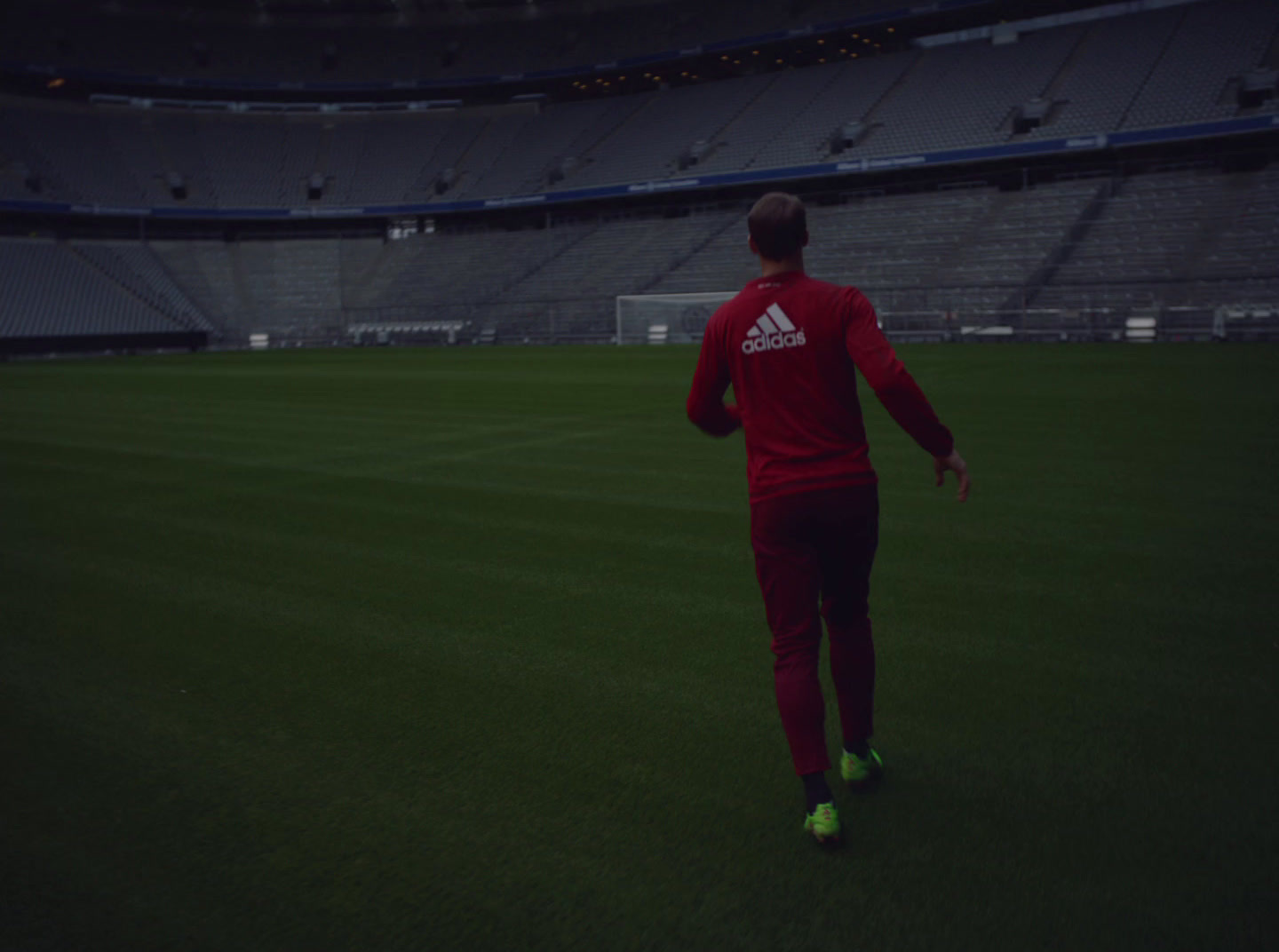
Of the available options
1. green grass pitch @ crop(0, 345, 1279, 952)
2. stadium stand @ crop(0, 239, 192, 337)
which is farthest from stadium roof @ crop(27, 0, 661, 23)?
green grass pitch @ crop(0, 345, 1279, 952)

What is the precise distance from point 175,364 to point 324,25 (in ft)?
118

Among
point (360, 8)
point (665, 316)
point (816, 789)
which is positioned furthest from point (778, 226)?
point (360, 8)

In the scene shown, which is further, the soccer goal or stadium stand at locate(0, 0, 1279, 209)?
stadium stand at locate(0, 0, 1279, 209)

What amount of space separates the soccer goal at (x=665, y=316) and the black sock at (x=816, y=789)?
34508 mm

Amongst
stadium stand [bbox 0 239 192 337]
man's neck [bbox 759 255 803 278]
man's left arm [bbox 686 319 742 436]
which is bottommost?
man's left arm [bbox 686 319 742 436]

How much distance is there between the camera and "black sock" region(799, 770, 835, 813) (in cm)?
295

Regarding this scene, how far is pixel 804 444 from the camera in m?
3.05

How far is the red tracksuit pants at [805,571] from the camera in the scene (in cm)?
300

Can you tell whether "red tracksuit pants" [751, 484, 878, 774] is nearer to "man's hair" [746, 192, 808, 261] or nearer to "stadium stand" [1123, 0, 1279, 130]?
"man's hair" [746, 192, 808, 261]

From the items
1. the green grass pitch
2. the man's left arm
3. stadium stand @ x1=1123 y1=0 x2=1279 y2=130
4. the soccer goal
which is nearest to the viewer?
the green grass pitch

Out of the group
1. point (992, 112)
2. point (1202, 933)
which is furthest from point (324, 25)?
point (1202, 933)

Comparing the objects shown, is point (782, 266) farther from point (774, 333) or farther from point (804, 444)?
point (804, 444)

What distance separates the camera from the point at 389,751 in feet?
12.0

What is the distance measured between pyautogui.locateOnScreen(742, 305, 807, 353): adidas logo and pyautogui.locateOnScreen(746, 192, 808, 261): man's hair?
177 millimetres
